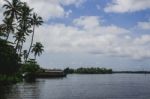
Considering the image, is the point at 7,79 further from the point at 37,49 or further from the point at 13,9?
the point at 37,49

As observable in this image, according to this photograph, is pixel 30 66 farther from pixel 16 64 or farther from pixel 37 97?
pixel 37 97

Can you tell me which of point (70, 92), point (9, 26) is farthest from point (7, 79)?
point (70, 92)

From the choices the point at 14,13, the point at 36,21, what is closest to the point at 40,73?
the point at 36,21

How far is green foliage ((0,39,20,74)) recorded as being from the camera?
73.8m

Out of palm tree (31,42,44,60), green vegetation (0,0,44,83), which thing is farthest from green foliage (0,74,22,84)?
palm tree (31,42,44,60)

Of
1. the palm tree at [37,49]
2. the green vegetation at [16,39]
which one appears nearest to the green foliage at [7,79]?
the green vegetation at [16,39]

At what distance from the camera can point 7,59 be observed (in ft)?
252

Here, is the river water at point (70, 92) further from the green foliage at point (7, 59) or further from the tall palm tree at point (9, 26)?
the tall palm tree at point (9, 26)

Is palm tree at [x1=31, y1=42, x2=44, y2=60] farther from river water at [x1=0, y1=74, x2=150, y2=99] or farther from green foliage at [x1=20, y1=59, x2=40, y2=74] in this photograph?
river water at [x1=0, y1=74, x2=150, y2=99]

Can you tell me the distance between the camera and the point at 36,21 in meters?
109

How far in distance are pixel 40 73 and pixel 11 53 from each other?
5206 cm

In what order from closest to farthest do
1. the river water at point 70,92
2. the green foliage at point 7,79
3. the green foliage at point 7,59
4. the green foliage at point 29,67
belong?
1. the river water at point 70,92
2. the green foliage at point 7,79
3. the green foliage at point 7,59
4. the green foliage at point 29,67

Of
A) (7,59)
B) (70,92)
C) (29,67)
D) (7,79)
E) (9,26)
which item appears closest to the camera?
(70,92)

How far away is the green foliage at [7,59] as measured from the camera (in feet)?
242
